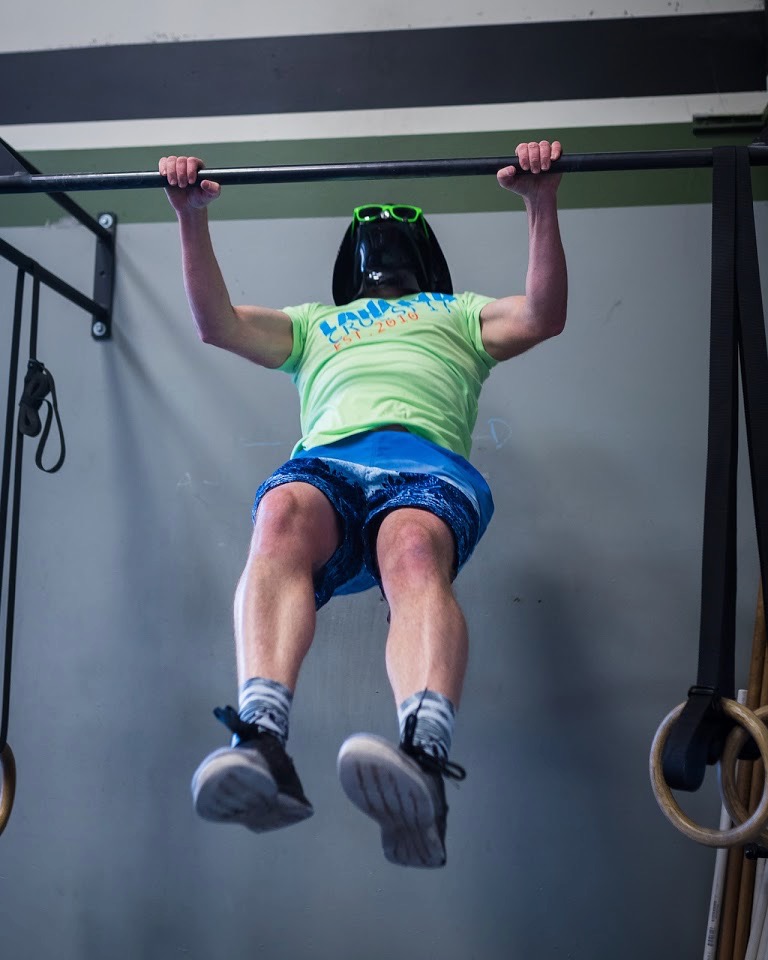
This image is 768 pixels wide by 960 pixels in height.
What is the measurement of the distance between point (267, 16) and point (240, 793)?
7.00 ft

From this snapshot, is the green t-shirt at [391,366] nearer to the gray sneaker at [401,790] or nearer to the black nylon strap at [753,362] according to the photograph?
the black nylon strap at [753,362]

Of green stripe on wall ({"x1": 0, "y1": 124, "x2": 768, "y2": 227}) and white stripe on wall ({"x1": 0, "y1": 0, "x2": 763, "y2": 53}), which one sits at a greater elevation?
white stripe on wall ({"x1": 0, "y1": 0, "x2": 763, "y2": 53})

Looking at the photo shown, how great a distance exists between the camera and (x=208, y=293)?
1.71 meters

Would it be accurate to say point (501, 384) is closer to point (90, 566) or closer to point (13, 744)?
point (90, 566)

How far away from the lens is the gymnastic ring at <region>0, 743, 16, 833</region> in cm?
167

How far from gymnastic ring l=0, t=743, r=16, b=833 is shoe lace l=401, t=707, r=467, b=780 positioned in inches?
34.8

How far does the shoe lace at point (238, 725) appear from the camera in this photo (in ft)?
3.64

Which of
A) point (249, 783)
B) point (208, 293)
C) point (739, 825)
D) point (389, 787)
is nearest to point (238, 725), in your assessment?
point (249, 783)

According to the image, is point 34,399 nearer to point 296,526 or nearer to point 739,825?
point 296,526

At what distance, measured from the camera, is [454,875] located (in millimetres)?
2074

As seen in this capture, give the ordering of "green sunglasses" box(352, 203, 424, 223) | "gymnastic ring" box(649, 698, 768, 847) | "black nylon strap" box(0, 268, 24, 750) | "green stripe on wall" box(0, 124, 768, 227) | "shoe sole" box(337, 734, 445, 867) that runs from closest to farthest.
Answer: "shoe sole" box(337, 734, 445, 867), "gymnastic ring" box(649, 698, 768, 847), "black nylon strap" box(0, 268, 24, 750), "green sunglasses" box(352, 203, 424, 223), "green stripe on wall" box(0, 124, 768, 227)

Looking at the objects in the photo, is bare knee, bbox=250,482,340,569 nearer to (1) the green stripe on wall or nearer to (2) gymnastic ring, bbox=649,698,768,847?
(2) gymnastic ring, bbox=649,698,768,847

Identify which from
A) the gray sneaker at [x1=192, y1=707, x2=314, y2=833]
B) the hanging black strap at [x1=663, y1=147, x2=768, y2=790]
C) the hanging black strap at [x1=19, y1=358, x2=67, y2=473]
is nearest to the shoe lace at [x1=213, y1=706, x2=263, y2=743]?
the gray sneaker at [x1=192, y1=707, x2=314, y2=833]

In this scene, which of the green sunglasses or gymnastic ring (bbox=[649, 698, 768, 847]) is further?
the green sunglasses
